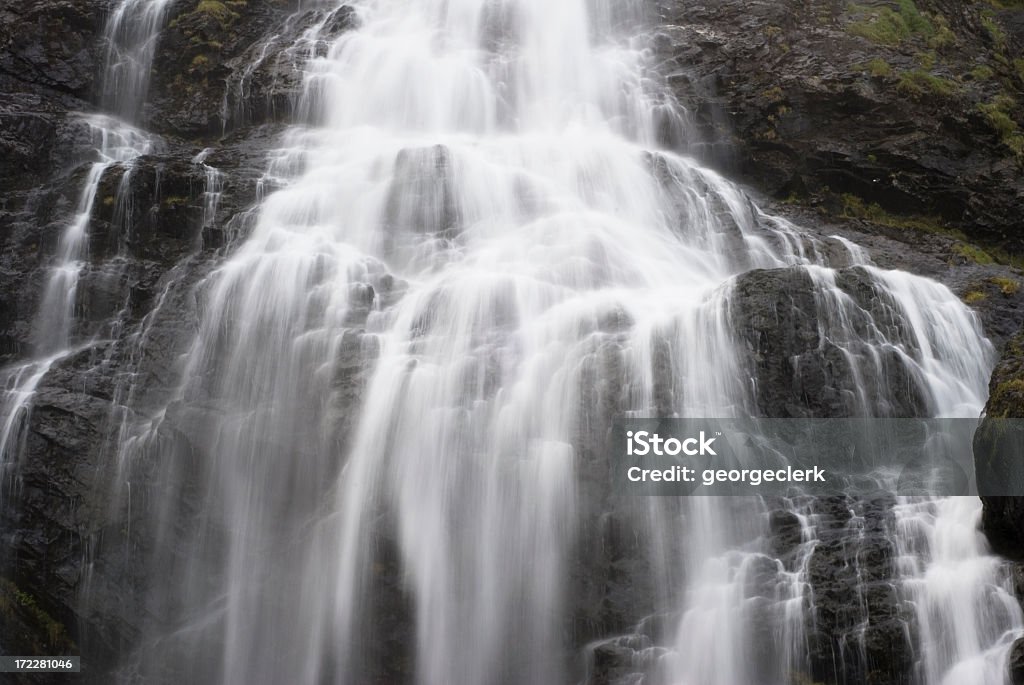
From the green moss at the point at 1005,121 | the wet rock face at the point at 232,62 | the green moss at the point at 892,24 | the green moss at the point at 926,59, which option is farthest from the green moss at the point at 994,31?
the wet rock face at the point at 232,62

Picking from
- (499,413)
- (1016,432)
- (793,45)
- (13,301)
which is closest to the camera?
(1016,432)

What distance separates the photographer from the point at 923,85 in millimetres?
17516

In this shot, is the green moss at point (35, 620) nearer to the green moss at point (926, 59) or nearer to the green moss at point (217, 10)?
the green moss at point (217, 10)

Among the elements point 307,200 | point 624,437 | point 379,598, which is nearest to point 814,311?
point 624,437

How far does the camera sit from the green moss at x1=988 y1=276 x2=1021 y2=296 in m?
13.8

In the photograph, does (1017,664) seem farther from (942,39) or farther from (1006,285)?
(942,39)

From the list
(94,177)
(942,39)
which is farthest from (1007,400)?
(94,177)

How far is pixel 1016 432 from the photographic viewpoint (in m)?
9.09

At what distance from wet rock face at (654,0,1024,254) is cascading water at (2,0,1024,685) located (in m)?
2.37

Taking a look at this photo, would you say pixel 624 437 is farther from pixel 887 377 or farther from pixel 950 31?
pixel 950 31

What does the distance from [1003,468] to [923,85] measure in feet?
35.7

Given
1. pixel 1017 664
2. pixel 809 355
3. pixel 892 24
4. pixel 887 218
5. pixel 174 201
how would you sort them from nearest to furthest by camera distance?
pixel 1017 664 → pixel 809 355 → pixel 174 201 → pixel 887 218 → pixel 892 24

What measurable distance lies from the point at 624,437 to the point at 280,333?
516 centimetres

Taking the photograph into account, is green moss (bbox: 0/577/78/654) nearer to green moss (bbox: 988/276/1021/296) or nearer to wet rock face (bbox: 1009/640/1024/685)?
wet rock face (bbox: 1009/640/1024/685)
